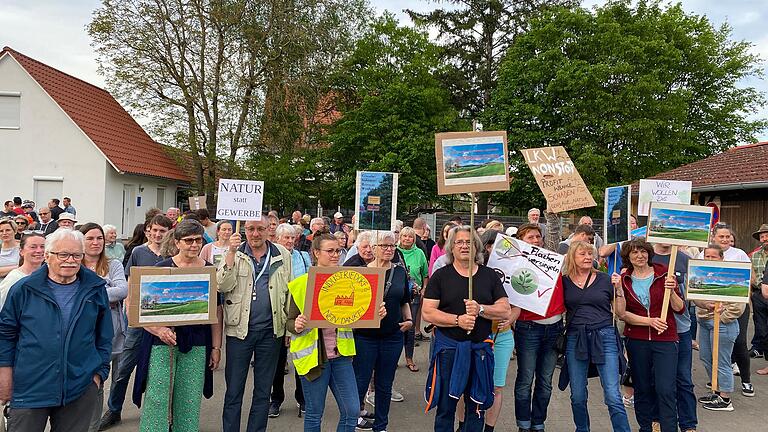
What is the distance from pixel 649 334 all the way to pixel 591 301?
2.11 feet

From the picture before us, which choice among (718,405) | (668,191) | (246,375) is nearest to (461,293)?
(246,375)

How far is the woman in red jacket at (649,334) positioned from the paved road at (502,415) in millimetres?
795

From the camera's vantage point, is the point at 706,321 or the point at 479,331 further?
the point at 706,321

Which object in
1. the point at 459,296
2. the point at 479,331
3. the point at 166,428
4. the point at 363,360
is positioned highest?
the point at 459,296

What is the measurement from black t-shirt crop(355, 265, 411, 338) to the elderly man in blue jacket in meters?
2.29

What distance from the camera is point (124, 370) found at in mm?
5539

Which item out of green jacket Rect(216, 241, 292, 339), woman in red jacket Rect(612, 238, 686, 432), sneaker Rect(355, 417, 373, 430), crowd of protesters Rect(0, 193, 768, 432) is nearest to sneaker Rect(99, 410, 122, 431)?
crowd of protesters Rect(0, 193, 768, 432)

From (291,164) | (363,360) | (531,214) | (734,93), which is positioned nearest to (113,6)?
(291,164)

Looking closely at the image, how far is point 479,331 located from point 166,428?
254 cm

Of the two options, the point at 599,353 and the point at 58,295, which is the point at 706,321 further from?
the point at 58,295

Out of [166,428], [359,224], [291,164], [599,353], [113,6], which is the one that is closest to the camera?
[166,428]

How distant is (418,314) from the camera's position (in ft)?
25.1

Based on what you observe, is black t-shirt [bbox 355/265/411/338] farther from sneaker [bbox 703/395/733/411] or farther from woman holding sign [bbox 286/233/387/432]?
sneaker [bbox 703/395/733/411]

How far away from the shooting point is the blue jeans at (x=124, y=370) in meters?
5.43
